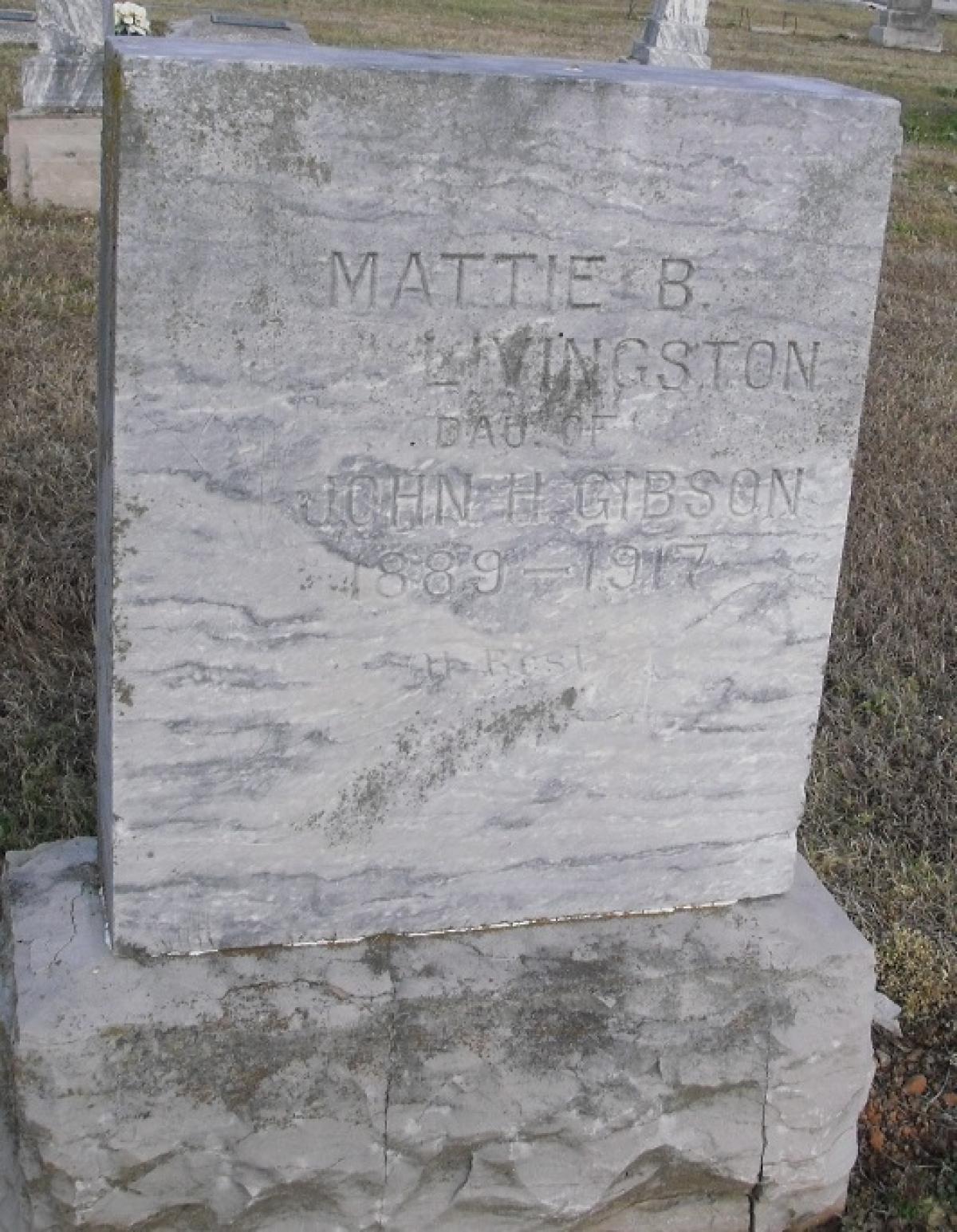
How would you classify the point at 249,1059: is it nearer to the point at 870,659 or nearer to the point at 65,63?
the point at 870,659

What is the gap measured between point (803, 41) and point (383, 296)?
21808mm

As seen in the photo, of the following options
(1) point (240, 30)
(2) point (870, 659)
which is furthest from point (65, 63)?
(2) point (870, 659)

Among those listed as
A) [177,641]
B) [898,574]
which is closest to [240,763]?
[177,641]

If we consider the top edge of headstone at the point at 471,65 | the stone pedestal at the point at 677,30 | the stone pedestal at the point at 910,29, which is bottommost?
the top edge of headstone at the point at 471,65

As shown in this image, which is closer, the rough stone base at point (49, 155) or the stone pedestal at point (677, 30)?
the rough stone base at point (49, 155)

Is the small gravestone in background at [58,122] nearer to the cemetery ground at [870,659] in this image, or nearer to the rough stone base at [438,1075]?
the cemetery ground at [870,659]

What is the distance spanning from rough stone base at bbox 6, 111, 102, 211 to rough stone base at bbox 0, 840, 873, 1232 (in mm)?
6719

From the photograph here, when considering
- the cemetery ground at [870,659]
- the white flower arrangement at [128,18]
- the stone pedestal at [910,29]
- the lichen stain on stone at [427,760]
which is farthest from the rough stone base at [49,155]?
the stone pedestal at [910,29]

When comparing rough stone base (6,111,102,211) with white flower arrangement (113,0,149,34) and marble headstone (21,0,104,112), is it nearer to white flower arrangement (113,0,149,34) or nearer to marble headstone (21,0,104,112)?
marble headstone (21,0,104,112)

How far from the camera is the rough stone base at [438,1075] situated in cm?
213

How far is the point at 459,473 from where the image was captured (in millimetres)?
2031

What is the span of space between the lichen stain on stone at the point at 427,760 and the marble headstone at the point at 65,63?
23.2 feet

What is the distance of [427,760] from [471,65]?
3.11 feet

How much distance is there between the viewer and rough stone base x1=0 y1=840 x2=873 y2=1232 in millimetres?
2127
